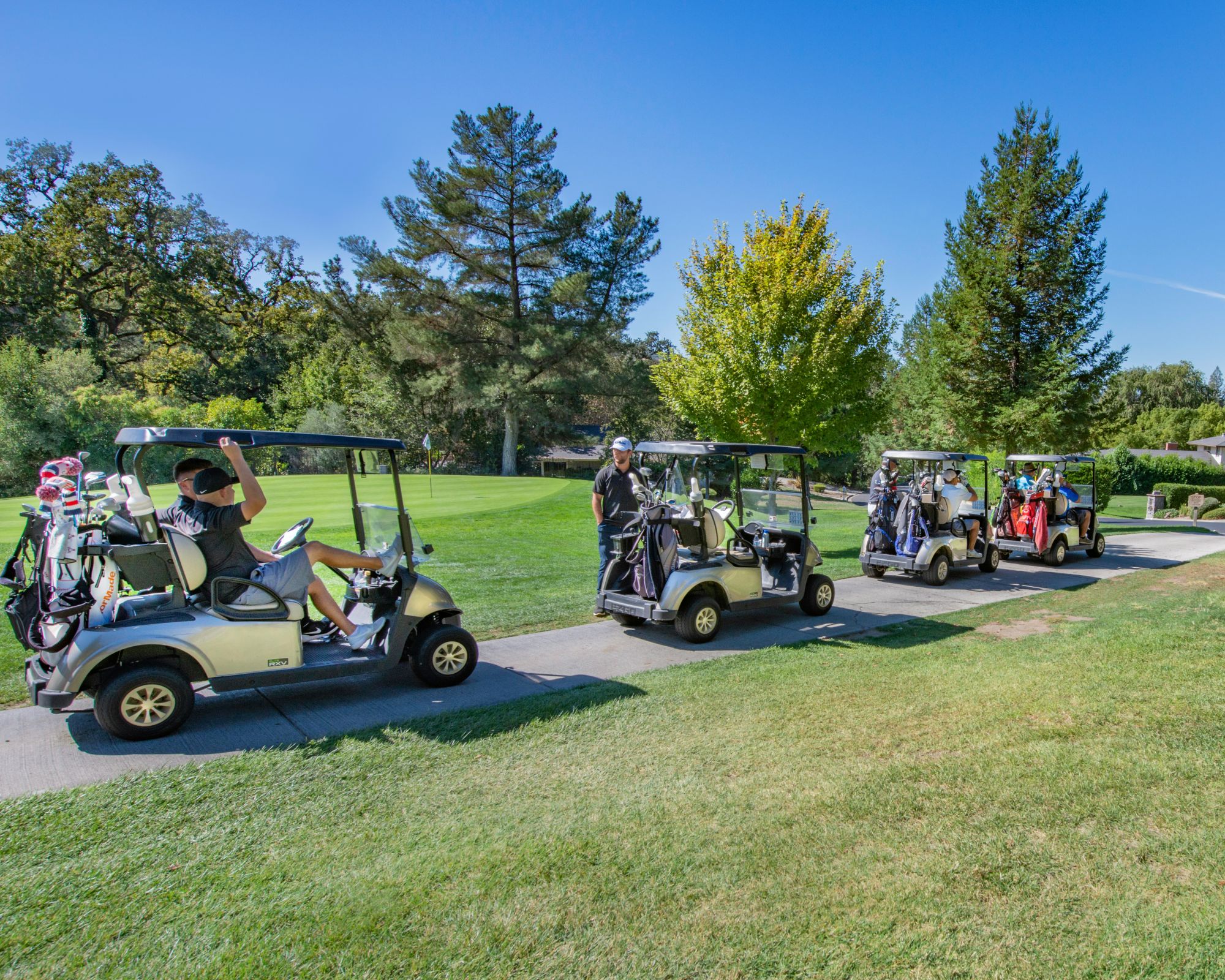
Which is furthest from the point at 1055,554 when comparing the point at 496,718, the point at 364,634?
the point at 364,634

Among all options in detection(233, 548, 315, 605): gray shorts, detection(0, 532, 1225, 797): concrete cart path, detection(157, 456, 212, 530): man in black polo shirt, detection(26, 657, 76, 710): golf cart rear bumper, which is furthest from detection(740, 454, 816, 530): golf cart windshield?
detection(26, 657, 76, 710): golf cart rear bumper

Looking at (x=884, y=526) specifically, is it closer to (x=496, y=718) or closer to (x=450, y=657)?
(x=450, y=657)

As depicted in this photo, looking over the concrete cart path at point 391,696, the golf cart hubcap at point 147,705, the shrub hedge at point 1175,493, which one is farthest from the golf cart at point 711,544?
the shrub hedge at point 1175,493

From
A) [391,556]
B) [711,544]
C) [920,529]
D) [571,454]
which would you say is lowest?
[920,529]

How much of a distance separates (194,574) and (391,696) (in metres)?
1.58

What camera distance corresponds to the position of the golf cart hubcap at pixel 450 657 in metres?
5.52

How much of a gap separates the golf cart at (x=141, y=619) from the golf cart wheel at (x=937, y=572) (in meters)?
8.05

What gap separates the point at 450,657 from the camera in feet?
18.3

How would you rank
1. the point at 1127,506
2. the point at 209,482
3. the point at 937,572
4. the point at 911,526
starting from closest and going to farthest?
the point at 209,482
the point at 937,572
the point at 911,526
the point at 1127,506

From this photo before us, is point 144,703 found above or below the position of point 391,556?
below

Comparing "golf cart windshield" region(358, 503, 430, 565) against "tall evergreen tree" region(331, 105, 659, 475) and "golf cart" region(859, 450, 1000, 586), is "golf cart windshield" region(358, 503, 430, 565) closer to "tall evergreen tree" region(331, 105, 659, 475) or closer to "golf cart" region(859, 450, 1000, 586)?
"golf cart" region(859, 450, 1000, 586)

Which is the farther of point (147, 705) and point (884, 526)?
point (884, 526)

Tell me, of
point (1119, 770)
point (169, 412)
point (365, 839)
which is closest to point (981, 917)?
point (1119, 770)

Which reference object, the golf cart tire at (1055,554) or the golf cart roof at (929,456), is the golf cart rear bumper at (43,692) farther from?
the golf cart tire at (1055,554)
